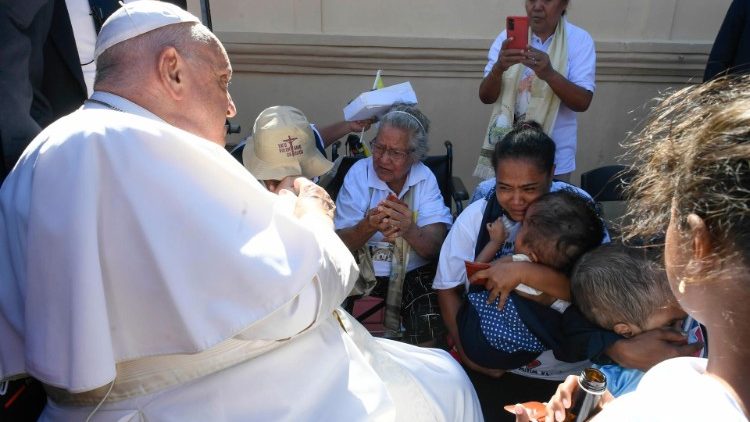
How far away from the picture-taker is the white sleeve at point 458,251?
2566mm

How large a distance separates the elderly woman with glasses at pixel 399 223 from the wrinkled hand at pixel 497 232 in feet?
1.42

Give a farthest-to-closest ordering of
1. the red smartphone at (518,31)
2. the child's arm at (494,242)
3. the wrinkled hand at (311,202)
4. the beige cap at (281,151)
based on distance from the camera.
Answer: the red smartphone at (518,31) → the beige cap at (281,151) → the child's arm at (494,242) → the wrinkled hand at (311,202)

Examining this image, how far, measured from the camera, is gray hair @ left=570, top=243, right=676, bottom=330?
190 cm

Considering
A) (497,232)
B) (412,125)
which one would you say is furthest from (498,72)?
(497,232)

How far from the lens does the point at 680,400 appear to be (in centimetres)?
89

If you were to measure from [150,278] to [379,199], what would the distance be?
1.97 metres

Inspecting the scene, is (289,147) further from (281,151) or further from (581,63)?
(581,63)

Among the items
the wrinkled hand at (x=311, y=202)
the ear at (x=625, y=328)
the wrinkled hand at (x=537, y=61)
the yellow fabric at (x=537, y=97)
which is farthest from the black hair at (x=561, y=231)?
the yellow fabric at (x=537, y=97)

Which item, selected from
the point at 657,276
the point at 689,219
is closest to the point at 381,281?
the point at 657,276

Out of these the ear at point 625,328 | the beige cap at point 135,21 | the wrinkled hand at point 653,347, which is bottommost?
the wrinkled hand at point 653,347

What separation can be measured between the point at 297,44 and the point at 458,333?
309 centimetres

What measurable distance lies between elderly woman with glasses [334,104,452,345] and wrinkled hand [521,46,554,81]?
0.64 meters

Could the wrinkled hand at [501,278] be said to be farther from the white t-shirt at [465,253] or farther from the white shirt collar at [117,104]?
the white shirt collar at [117,104]

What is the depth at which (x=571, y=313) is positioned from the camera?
2.14 m
